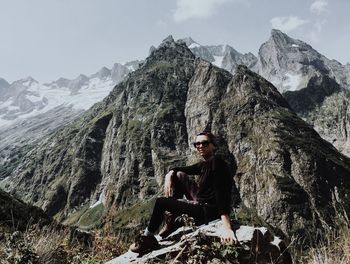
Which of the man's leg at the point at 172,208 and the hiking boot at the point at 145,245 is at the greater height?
the man's leg at the point at 172,208

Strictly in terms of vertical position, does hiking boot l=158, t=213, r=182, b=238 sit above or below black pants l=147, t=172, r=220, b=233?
below

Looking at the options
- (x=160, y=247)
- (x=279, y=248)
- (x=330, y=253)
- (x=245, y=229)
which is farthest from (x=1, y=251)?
(x=330, y=253)

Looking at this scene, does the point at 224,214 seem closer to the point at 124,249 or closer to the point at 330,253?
the point at 330,253

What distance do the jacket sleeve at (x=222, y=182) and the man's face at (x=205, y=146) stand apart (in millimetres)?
597

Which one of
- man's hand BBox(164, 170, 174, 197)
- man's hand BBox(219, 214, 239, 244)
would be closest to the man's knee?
man's hand BBox(164, 170, 174, 197)

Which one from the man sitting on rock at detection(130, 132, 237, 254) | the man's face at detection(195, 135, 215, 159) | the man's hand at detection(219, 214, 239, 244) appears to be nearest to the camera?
the man's hand at detection(219, 214, 239, 244)

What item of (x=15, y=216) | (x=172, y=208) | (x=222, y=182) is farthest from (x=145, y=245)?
(x=15, y=216)

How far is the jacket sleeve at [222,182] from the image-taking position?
8.91m

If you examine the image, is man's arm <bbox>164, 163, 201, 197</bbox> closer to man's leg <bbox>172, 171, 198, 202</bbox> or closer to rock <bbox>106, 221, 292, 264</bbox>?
man's leg <bbox>172, 171, 198, 202</bbox>

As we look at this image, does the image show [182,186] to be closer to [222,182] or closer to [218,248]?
[222,182]

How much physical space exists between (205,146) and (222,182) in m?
1.03

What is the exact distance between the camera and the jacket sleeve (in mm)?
8906

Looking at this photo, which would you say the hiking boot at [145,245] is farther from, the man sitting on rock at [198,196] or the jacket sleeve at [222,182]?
the jacket sleeve at [222,182]

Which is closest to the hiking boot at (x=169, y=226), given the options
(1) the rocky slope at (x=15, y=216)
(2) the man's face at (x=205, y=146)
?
(2) the man's face at (x=205, y=146)
